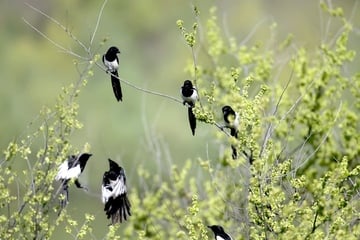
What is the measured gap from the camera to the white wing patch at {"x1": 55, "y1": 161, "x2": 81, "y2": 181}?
266 inches

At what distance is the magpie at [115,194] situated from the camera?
253 inches

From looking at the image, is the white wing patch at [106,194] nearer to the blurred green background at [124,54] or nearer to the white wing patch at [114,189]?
the white wing patch at [114,189]

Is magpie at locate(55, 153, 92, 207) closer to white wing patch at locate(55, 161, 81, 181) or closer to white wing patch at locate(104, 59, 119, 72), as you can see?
white wing patch at locate(55, 161, 81, 181)

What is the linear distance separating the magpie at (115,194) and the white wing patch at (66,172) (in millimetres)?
360

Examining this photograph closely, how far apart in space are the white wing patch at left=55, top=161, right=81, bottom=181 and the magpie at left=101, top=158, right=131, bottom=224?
1.18 ft

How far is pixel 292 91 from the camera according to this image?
11.5 metres

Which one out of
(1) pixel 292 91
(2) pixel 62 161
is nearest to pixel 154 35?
(1) pixel 292 91

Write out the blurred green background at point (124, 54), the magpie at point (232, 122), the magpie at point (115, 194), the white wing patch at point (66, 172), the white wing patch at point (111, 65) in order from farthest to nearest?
the blurred green background at point (124, 54)
the magpie at point (232, 122)
the white wing patch at point (66, 172)
the white wing patch at point (111, 65)
the magpie at point (115, 194)

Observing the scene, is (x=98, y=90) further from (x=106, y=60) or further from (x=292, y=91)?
(x=106, y=60)

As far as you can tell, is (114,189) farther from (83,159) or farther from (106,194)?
(83,159)

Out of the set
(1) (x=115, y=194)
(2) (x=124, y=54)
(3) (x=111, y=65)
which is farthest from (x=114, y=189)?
(2) (x=124, y=54)

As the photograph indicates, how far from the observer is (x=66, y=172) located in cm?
686

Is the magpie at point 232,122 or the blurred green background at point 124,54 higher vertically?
the blurred green background at point 124,54

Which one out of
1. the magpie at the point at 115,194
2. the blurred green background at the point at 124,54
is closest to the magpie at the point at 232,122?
the magpie at the point at 115,194
